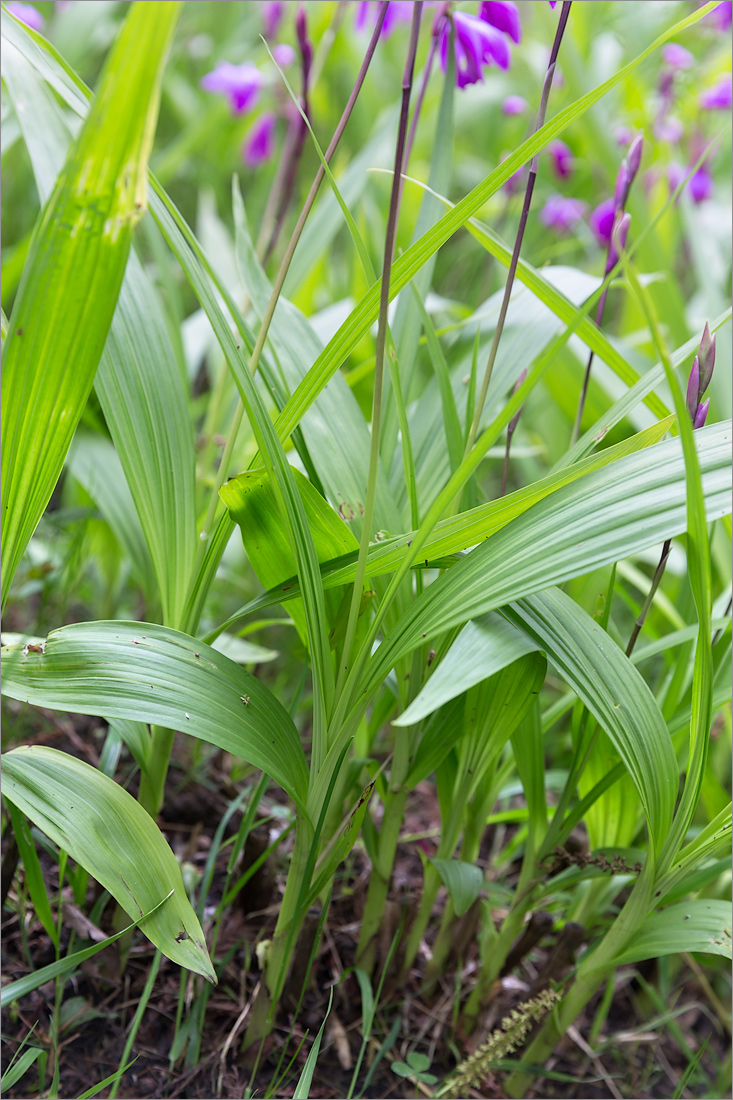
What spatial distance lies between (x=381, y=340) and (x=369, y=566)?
6.8 inches

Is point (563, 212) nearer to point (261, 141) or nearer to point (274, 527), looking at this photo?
point (261, 141)

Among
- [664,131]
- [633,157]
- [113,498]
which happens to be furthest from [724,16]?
[113,498]

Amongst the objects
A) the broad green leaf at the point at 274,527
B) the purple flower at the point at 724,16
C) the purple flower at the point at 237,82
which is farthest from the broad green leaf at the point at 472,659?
the purple flower at the point at 724,16

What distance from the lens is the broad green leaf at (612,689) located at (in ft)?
1.89

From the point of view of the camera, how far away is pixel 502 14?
71cm

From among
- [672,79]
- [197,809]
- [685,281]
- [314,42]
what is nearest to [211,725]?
[197,809]

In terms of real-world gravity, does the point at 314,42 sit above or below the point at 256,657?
above

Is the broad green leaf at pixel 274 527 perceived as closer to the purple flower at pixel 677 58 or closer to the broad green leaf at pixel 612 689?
the broad green leaf at pixel 612 689

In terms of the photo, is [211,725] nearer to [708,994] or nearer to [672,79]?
[708,994]

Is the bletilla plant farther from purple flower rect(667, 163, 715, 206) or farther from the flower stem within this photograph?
purple flower rect(667, 163, 715, 206)

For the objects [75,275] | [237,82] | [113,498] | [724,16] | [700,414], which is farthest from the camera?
[724,16]

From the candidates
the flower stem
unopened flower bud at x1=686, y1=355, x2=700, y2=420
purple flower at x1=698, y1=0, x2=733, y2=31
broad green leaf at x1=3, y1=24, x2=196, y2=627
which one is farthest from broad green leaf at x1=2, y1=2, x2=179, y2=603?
purple flower at x1=698, y1=0, x2=733, y2=31

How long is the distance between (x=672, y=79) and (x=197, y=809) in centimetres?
171

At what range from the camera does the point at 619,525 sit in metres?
0.51
